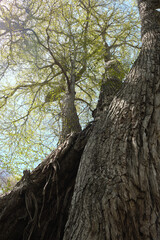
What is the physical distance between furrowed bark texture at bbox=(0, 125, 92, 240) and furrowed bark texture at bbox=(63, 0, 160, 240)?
1.73 ft

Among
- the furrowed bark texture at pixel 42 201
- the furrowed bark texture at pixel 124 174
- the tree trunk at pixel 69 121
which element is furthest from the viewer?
the tree trunk at pixel 69 121

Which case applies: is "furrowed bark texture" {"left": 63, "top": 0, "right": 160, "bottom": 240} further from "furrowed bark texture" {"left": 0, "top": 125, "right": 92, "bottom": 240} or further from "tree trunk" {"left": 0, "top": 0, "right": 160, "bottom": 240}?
"furrowed bark texture" {"left": 0, "top": 125, "right": 92, "bottom": 240}

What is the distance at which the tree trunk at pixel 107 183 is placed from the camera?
132 cm

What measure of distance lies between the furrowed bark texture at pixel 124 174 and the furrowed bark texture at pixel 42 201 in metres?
0.53

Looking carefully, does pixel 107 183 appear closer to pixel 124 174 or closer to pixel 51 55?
pixel 124 174

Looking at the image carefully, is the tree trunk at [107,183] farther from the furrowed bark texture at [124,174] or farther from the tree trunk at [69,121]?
the tree trunk at [69,121]

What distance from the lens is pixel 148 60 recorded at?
2.68 metres

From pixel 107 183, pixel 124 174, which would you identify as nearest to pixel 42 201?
pixel 107 183

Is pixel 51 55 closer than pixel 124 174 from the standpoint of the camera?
No

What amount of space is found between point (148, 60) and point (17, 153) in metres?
4.52

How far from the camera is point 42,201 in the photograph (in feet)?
7.34

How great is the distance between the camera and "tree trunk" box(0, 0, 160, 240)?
132 centimetres

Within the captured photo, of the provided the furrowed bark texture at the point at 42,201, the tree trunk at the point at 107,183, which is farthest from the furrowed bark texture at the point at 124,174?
Answer: the furrowed bark texture at the point at 42,201

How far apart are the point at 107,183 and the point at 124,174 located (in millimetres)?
175
